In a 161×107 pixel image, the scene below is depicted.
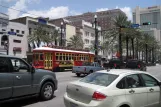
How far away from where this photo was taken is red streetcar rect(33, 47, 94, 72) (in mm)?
27984

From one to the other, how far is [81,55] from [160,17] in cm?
5519

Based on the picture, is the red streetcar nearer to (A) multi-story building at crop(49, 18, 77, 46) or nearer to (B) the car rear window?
(B) the car rear window

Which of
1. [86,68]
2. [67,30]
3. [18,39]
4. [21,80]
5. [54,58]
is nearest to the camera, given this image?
[21,80]

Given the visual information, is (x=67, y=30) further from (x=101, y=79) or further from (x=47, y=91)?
(x=101, y=79)

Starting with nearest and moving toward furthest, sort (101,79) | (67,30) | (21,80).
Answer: (101,79) < (21,80) < (67,30)

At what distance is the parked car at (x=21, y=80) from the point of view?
24.7ft

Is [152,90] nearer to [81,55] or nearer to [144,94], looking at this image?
[144,94]

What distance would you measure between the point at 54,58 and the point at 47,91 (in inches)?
763

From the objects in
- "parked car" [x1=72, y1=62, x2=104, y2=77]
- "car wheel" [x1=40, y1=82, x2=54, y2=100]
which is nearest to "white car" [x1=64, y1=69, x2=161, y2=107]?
"car wheel" [x1=40, y1=82, x2=54, y2=100]

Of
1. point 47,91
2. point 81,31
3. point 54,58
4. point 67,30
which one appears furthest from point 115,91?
point 81,31

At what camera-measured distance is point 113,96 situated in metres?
5.74

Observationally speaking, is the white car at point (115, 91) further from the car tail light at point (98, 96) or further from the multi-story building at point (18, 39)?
the multi-story building at point (18, 39)

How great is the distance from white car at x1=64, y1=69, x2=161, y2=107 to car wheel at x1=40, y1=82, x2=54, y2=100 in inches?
106

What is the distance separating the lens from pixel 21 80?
8055 mm
